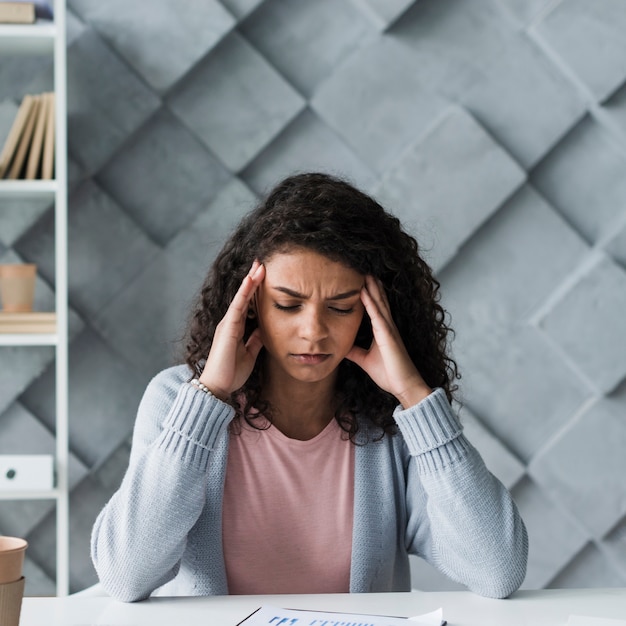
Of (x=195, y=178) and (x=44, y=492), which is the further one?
(x=195, y=178)

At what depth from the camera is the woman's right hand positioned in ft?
3.80

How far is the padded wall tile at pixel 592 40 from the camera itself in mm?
1922

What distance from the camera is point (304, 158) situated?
1912mm

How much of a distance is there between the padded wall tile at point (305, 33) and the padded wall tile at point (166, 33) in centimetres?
8

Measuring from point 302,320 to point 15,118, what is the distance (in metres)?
0.99

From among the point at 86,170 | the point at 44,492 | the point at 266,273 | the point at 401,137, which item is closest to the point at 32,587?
the point at 44,492

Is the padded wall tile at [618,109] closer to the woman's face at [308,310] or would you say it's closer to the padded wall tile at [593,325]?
the padded wall tile at [593,325]

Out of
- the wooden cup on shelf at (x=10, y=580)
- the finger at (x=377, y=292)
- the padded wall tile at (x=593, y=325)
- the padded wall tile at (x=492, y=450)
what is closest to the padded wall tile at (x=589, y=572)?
the padded wall tile at (x=492, y=450)

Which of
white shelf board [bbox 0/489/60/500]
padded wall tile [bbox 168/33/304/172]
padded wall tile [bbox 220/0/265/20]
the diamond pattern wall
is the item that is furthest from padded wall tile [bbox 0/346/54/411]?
padded wall tile [bbox 220/0/265/20]

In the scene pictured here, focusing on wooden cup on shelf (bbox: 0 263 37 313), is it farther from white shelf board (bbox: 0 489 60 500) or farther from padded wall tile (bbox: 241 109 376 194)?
padded wall tile (bbox: 241 109 376 194)

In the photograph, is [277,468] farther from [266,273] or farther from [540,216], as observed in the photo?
[540,216]

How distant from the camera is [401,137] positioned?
1911mm

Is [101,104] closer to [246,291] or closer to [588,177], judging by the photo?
[246,291]

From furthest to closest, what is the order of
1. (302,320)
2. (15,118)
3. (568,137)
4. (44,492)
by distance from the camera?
(568,137) → (15,118) → (44,492) → (302,320)
